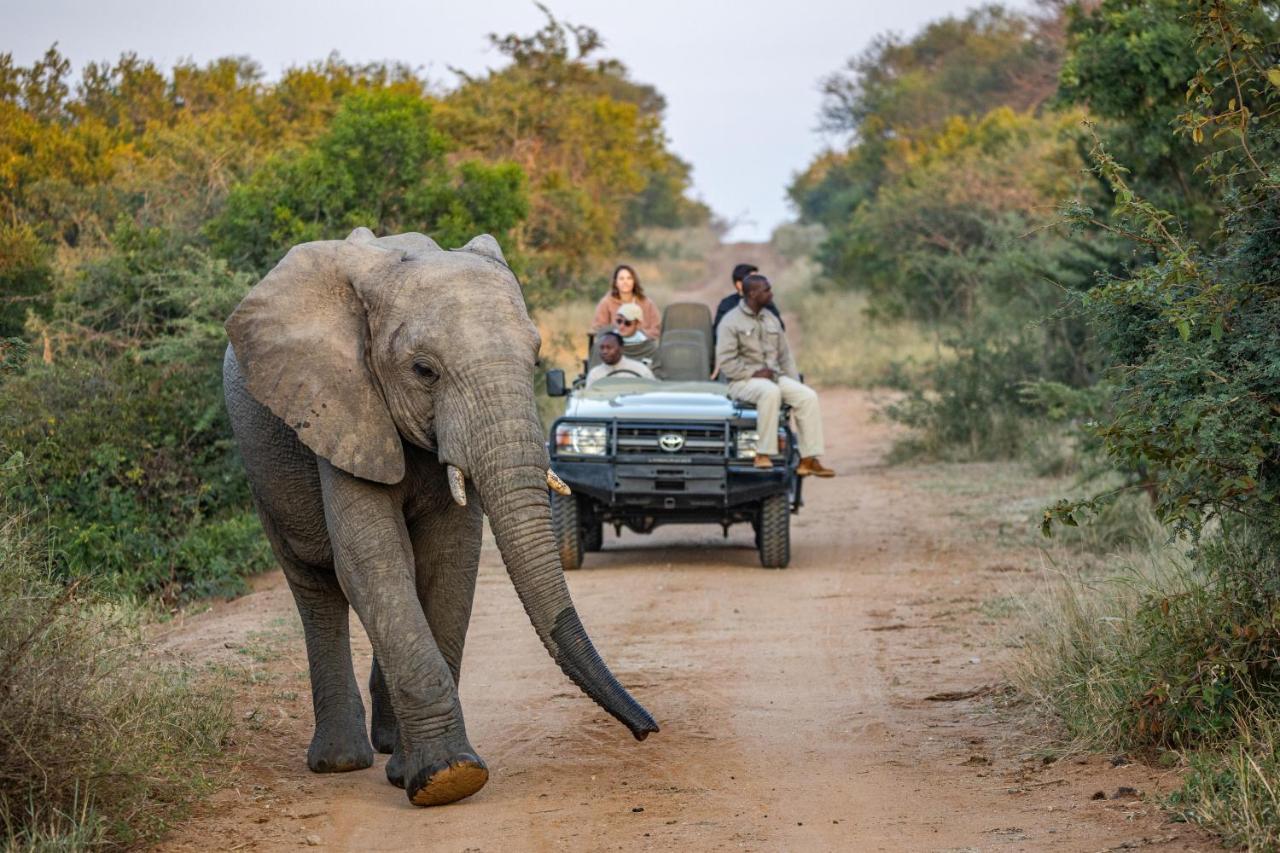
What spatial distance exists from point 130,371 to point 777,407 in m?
4.92

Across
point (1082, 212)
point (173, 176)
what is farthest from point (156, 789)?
point (173, 176)

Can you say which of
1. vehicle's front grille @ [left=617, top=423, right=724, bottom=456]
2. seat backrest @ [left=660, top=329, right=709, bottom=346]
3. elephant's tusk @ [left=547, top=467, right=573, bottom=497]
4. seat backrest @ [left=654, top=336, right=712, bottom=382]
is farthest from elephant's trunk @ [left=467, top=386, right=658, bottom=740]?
seat backrest @ [left=660, top=329, right=709, bottom=346]

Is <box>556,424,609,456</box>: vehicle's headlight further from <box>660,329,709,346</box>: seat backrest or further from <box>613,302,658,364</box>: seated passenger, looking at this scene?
<box>660,329,709,346</box>: seat backrest

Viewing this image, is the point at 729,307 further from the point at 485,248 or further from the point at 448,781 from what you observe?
the point at 448,781

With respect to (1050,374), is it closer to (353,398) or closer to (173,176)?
(173,176)

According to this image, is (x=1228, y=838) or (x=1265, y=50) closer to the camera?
(x=1228, y=838)

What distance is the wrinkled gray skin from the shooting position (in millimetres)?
5992

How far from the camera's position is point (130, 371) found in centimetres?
1273

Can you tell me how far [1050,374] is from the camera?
18219 millimetres

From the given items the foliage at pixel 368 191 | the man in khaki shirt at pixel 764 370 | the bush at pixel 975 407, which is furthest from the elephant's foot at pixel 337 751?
the bush at pixel 975 407

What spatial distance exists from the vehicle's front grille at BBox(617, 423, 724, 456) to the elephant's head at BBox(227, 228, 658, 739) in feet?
18.1

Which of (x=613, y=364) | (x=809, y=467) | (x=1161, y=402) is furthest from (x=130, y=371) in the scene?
(x=1161, y=402)

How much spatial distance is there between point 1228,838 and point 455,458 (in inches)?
112

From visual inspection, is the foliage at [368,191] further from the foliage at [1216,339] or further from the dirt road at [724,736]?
the foliage at [1216,339]
